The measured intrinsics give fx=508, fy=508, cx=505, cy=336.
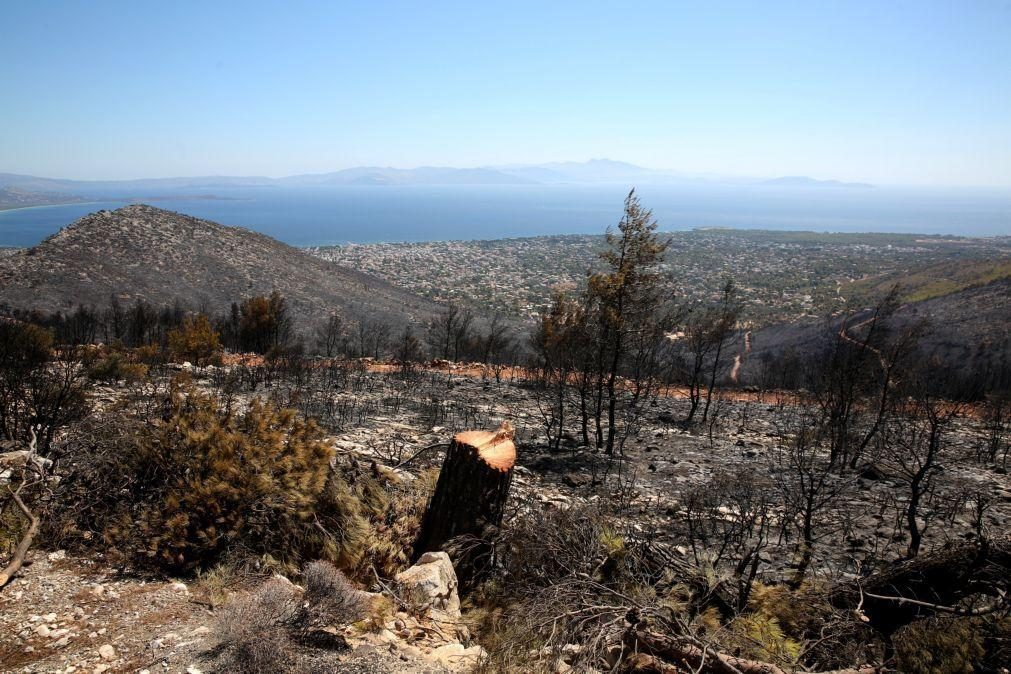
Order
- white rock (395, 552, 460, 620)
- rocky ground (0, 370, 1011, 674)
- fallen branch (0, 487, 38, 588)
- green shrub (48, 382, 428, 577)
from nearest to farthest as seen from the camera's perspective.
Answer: rocky ground (0, 370, 1011, 674)
fallen branch (0, 487, 38, 588)
white rock (395, 552, 460, 620)
green shrub (48, 382, 428, 577)

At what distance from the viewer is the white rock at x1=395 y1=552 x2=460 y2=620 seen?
4.12 meters

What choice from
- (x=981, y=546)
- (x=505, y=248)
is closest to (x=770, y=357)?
(x=981, y=546)

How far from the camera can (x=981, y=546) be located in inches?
164

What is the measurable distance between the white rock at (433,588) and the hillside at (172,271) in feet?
133

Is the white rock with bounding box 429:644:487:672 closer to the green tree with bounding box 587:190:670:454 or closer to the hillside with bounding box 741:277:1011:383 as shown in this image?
the green tree with bounding box 587:190:670:454

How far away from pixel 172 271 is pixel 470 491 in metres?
46.8

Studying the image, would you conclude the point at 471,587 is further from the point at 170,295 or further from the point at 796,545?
the point at 170,295

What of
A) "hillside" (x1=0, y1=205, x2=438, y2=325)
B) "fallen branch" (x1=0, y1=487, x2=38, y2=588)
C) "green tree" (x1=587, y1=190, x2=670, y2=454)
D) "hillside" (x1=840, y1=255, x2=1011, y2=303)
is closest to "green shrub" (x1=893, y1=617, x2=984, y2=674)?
"fallen branch" (x1=0, y1=487, x2=38, y2=588)

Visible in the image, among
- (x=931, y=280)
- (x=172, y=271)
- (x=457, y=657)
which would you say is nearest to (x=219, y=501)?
(x=457, y=657)

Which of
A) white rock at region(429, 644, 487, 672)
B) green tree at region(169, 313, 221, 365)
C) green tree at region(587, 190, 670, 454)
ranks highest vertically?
green tree at region(587, 190, 670, 454)

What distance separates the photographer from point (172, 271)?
42.3 metres

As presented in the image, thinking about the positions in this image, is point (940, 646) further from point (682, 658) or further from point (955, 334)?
point (955, 334)

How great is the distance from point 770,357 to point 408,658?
38433 millimetres

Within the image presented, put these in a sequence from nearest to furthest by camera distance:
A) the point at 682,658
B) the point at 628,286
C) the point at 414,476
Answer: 1. the point at 682,658
2. the point at 414,476
3. the point at 628,286
